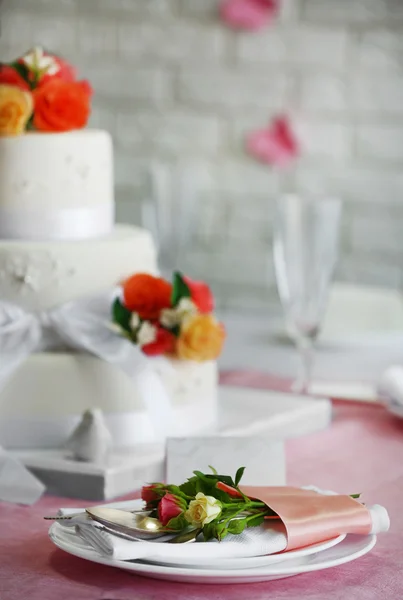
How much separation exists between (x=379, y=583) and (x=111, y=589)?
0.70ft

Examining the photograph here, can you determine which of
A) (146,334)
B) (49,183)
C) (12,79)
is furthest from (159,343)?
(12,79)

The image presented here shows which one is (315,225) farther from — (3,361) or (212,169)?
(212,169)

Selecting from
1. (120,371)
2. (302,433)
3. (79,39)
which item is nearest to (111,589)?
(120,371)

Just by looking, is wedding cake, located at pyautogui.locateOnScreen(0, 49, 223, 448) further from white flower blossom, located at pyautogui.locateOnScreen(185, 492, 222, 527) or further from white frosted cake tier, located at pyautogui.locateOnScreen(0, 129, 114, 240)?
white flower blossom, located at pyautogui.locateOnScreen(185, 492, 222, 527)

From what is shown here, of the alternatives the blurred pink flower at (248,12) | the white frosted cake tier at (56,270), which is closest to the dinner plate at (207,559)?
the white frosted cake tier at (56,270)

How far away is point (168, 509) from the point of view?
896mm

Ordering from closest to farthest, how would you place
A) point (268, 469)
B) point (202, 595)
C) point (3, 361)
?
point (202, 595), point (268, 469), point (3, 361)

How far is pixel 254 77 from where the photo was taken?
124 inches

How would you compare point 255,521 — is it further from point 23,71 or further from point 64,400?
point 23,71

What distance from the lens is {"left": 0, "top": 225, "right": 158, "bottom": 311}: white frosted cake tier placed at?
1427 millimetres

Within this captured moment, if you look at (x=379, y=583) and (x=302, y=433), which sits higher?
(x=379, y=583)

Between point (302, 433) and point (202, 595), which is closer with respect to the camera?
point (202, 595)

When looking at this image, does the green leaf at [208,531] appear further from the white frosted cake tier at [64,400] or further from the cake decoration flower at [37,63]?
the cake decoration flower at [37,63]

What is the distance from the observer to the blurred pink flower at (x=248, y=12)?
310 centimetres
